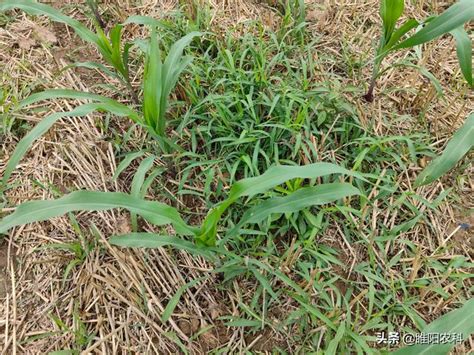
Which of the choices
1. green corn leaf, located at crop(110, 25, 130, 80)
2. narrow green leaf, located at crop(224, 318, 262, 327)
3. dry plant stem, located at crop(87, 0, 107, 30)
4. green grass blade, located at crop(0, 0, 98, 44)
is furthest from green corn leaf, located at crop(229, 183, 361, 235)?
dry plant stem, located at crop(87, 0, 107, 30)

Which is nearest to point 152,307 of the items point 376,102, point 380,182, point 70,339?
point 70,339

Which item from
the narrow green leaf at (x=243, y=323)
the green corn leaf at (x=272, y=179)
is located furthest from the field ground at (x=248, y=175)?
the green corn leaf at (x=272, y=179)

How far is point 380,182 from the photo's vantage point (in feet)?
4.36

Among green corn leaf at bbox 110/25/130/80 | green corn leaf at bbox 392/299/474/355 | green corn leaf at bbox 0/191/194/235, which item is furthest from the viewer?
green corn leaf at bbox 110/25/130/80

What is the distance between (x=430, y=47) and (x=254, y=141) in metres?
0.83

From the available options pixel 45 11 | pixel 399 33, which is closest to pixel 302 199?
pixel 399 33

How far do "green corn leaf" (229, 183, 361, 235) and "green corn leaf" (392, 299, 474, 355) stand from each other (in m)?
0.33

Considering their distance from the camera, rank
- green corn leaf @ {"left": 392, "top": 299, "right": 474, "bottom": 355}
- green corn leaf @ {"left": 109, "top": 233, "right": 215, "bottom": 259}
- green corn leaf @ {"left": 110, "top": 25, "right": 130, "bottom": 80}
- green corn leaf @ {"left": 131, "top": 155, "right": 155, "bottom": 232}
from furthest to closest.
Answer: green corn leaf @ {"left": 110, "top": 25, "right": 130, "bottom": 80}, green corn leaf @ {"left": 131, "top": 155, "right": 155, "bottom": 232}, green corn leaf @ {"left": 109, "top": 233, "right": 215, "bottom": 259}, green corn leaf @ {"left": 392, "top": 299, "right": 474, "bottom": 355}

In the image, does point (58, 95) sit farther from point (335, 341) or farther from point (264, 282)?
point (335, 341)

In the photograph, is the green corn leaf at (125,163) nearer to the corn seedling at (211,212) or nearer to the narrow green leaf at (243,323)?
the corn seedling at (211,212)

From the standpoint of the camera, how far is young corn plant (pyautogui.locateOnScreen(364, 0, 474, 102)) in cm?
117

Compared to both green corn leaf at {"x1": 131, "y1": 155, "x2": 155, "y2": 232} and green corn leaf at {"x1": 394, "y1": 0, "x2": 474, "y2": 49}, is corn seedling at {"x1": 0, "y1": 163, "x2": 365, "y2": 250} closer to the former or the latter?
green corn leaf at {"x1": 131, "y1": 155, "x2": 155, "y2": 232}

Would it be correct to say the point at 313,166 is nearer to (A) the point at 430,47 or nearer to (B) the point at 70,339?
(B) the point at 70,339

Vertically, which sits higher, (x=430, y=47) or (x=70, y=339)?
(x=430, y=47)
